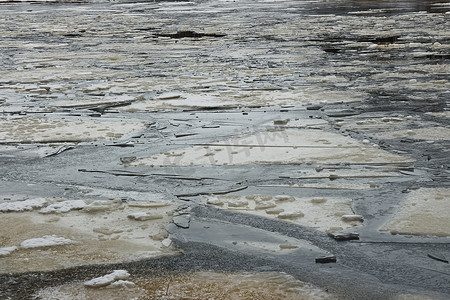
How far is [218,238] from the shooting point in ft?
11.5

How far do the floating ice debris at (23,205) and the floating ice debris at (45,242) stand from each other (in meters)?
0.52

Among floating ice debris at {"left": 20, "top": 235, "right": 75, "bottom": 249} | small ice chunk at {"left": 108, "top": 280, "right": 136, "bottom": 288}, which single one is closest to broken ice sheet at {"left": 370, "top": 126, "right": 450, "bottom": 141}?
floating ice debris at {"left": 20, "top": 235, "right": 75, "bottom": 249}

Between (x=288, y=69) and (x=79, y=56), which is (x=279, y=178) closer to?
(x=288, y=69)

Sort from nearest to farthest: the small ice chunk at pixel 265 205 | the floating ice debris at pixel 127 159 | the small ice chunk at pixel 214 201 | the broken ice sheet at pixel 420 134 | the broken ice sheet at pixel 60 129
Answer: the small ice chunk at pixel 265 205, the small ice chunk at pixel 214 201, the floating ice debris at pixel 127 159, the broken ice sheet at pixel 420 134, the broken ice sheet at pixel 60 129

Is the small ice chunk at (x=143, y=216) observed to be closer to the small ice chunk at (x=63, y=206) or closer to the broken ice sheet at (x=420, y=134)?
the small ice chunk at (x=63, y=206)

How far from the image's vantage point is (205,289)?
114 inches

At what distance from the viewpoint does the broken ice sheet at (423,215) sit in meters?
3.48

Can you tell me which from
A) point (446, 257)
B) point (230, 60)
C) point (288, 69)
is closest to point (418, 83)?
point (288, 69)

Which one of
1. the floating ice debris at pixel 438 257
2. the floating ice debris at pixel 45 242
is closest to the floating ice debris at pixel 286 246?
the floating ice debris at pixel 438 257

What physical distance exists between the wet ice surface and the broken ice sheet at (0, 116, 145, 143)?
0.08ft

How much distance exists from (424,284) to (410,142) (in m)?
2.45

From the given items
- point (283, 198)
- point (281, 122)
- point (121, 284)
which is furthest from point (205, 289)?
point (281, 122)

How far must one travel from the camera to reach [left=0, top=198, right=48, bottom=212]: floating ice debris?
3973 millimetres

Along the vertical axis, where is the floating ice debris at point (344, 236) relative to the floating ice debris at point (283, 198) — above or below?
above
